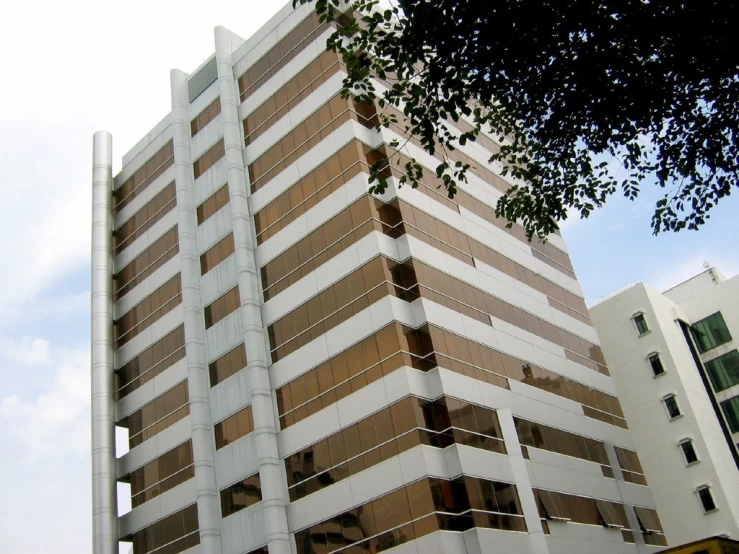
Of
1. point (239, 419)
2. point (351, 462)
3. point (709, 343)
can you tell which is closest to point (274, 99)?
point (239, 419)

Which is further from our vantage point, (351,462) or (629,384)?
(629,384)

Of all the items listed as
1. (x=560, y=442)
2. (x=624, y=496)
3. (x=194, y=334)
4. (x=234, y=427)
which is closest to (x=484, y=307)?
(x=560, y=442)

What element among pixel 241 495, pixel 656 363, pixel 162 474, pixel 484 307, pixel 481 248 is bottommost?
pixel 241 495

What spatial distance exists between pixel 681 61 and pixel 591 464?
28.1 metres

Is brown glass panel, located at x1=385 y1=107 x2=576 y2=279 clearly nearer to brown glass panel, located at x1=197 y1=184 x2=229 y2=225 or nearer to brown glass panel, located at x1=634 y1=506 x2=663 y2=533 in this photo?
brown glass panel, located at x1=197 y1=184 x2=229 y2=225

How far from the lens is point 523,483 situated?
33.4 m

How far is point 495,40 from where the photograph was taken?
15688 millimetres

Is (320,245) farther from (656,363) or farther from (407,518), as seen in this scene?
(656,363)

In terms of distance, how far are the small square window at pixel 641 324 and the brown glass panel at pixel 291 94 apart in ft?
85.7

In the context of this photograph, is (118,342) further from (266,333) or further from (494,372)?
(494,372)

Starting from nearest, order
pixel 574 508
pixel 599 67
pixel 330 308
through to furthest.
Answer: pixel 599 67 → pixel 330 308 → pixel 574 508

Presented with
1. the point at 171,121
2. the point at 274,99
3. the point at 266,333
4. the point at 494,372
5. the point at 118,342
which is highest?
the point at 171,121

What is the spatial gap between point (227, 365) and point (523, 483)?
51.6 ft

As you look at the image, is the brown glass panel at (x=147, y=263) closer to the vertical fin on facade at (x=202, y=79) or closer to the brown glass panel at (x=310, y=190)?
the brown glass panel at (x=310, y=190)
